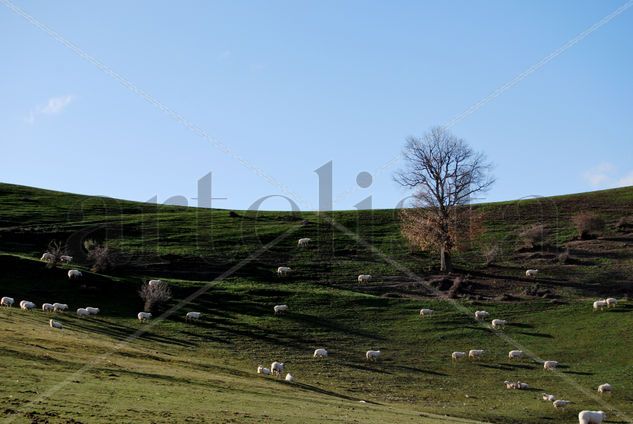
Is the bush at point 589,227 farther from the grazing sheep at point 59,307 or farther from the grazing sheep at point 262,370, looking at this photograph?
the grazing sheep at point 59,307

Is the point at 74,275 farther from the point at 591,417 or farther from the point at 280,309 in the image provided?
the point at 591,417

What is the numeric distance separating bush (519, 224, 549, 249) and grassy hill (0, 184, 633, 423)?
0.98 meters

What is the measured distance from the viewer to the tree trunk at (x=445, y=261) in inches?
2788

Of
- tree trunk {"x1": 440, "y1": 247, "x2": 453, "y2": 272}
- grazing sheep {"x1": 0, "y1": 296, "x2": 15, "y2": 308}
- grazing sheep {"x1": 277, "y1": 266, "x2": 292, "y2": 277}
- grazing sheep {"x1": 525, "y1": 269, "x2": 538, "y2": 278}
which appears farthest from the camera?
tree trunk {"x1": 440, "y1": 247, "x2": 453, "y2": 272}

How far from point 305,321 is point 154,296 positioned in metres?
12.4

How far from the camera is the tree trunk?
7081 centimetres

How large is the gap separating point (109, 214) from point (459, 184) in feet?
161

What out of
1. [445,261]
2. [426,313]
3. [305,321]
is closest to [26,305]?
[305,321]

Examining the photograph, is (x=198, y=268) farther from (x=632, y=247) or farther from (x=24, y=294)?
(x=632, y=247)

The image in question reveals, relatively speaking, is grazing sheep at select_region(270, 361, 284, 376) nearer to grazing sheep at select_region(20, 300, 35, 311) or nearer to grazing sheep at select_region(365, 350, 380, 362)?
grazing sheep at select_region(365, 350, 380, 362)

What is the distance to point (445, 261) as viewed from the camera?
71312 millimetres

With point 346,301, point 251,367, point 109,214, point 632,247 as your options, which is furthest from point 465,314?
point 109,214

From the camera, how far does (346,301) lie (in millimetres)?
60594

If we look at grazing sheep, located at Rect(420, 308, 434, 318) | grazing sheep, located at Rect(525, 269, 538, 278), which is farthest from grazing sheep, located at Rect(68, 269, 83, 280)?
grazing sheep, located at Rect(525, 269, 538, 278)
